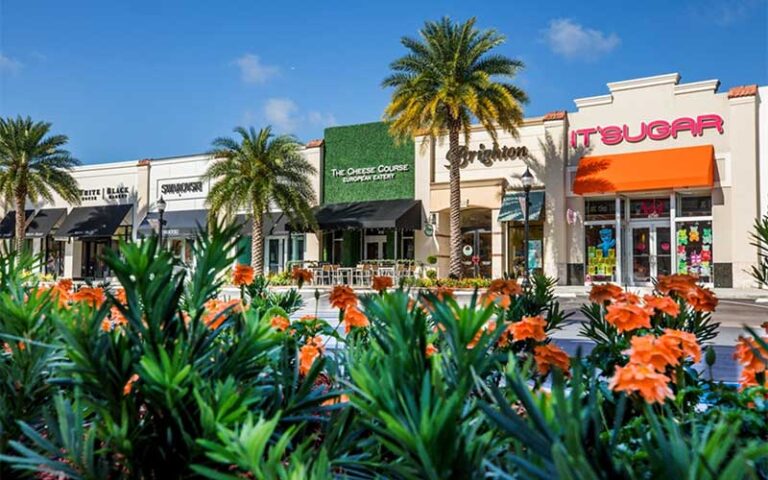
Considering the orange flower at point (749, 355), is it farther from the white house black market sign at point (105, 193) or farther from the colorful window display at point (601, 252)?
the white house black market sign at point (105, 193)

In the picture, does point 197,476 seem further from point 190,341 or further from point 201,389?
point 190,341

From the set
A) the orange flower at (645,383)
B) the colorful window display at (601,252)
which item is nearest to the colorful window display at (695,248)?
the colorful window display at (601,252)

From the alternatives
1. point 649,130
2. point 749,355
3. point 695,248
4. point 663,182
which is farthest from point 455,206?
point 749,355

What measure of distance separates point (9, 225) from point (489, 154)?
2839 cm

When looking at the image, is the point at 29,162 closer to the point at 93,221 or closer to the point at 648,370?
the point at 93,221

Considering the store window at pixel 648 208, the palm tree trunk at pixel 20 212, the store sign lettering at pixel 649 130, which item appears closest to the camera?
the store sign lettering at pixel 649 130

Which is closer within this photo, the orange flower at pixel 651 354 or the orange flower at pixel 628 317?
the orange flower at pixel 651 354

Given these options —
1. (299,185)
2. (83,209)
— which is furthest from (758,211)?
(83,209)

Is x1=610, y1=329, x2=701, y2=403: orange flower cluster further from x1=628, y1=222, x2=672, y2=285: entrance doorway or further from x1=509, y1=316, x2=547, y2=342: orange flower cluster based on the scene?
x1=628, y1=222, x2=672, y2=285: entrance doorway

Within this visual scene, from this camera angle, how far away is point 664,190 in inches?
845

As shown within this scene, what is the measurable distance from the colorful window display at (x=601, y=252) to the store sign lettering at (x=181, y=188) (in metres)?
19.4

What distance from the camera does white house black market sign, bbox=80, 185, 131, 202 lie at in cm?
3231

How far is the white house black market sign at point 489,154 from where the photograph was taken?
2420 cm

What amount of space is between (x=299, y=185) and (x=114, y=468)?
24067 millimetres
